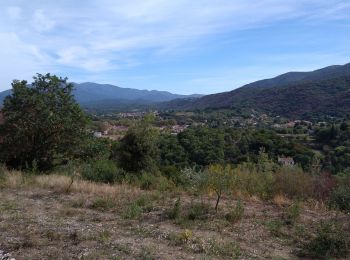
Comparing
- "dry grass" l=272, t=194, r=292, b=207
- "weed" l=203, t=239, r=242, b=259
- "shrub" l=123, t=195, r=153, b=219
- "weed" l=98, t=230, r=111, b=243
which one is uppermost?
"weed" l=98, t=230, r=111, b=243

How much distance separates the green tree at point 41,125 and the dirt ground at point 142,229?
5036 millimetres

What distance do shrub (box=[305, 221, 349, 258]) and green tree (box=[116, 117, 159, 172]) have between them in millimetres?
9195

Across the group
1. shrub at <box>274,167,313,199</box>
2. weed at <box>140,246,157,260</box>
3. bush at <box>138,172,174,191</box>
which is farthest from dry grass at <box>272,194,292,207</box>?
weed at <box>140,246,157,260</box>

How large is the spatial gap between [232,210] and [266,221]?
0.80 m

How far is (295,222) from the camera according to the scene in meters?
7.18

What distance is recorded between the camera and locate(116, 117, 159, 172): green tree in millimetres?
14688

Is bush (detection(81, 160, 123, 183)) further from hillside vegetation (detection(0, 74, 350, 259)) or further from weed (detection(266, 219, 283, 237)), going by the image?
weed (detection(266, 219, 283, 237))

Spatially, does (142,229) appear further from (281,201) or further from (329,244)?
(281,201)

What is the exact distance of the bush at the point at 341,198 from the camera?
7.55 metres

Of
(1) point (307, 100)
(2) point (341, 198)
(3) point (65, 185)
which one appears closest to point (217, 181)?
(2) point (341, 198)

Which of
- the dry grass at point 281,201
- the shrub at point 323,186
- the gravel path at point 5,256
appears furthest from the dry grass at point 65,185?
the shrub at point 323,186

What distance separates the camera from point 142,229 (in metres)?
6.66

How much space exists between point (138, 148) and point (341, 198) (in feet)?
27.6

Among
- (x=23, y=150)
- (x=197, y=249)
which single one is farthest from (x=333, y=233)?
(x=23, y=150)
